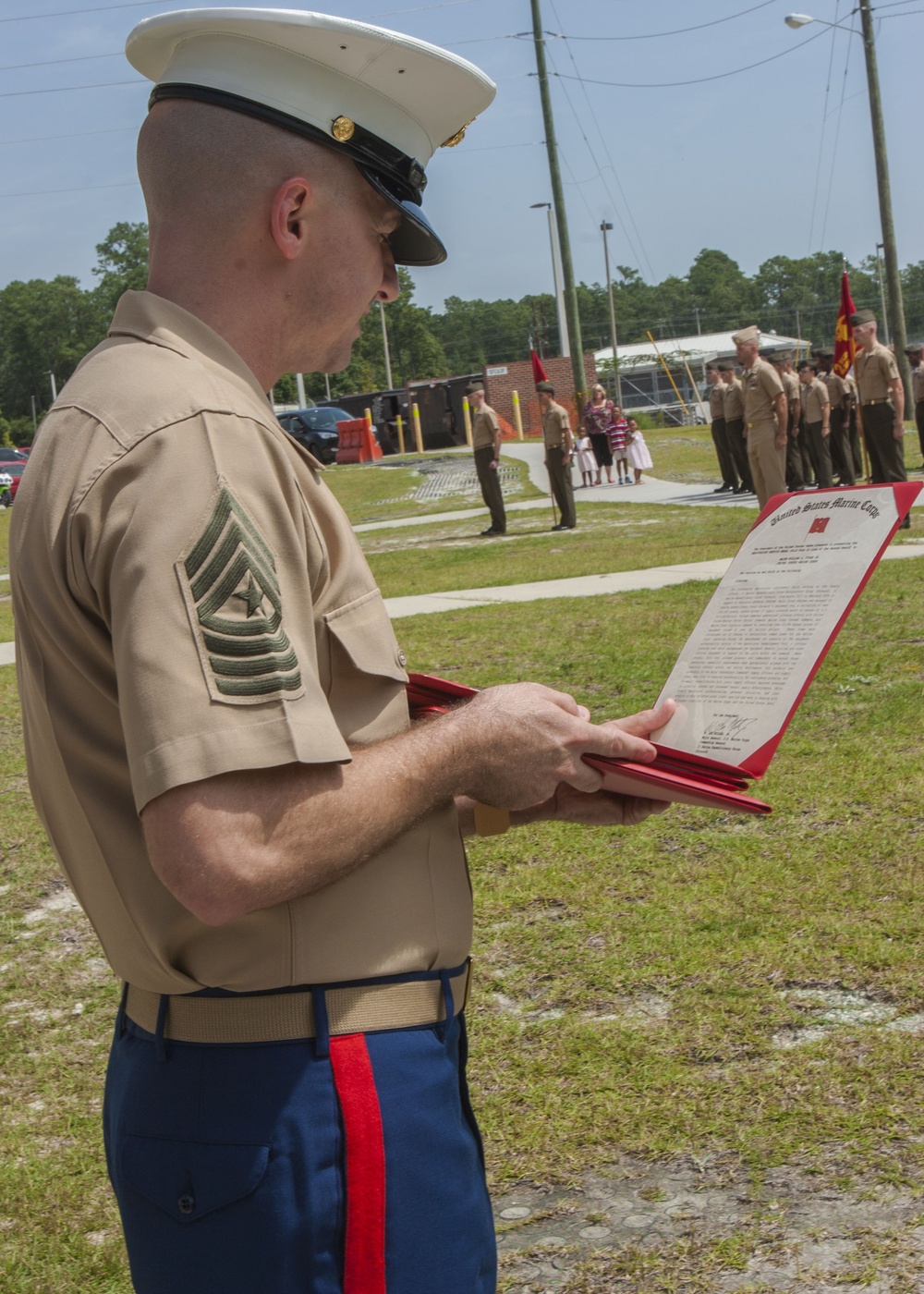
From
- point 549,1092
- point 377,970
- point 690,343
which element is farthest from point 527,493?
point 690,343

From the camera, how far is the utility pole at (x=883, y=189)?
22.8m

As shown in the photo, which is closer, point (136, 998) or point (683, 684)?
point (136, 998)

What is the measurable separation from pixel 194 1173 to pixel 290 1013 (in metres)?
0.19

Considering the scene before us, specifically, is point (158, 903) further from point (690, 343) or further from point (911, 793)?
point (690, 343)

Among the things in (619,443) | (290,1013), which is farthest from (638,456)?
(290,1013)

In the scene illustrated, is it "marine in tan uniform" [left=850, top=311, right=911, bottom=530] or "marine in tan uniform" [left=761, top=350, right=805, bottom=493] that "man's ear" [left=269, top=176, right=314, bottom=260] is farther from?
"marine in tan uniform" [left=761, top=350, right=805, bottom=493]

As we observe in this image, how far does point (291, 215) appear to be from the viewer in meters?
1.41

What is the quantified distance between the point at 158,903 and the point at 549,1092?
2117 mm

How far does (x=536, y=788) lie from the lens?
1468 mm

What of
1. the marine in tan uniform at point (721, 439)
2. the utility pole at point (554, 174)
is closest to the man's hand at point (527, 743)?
the marine in tan uniform at point (721, 439)

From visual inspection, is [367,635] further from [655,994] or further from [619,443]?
[619,443]

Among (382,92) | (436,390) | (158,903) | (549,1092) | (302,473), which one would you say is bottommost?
(549,1092)

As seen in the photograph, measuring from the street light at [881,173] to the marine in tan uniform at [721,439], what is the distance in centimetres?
366

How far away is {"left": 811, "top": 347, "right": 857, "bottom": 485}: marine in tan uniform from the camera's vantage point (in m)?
19.6
